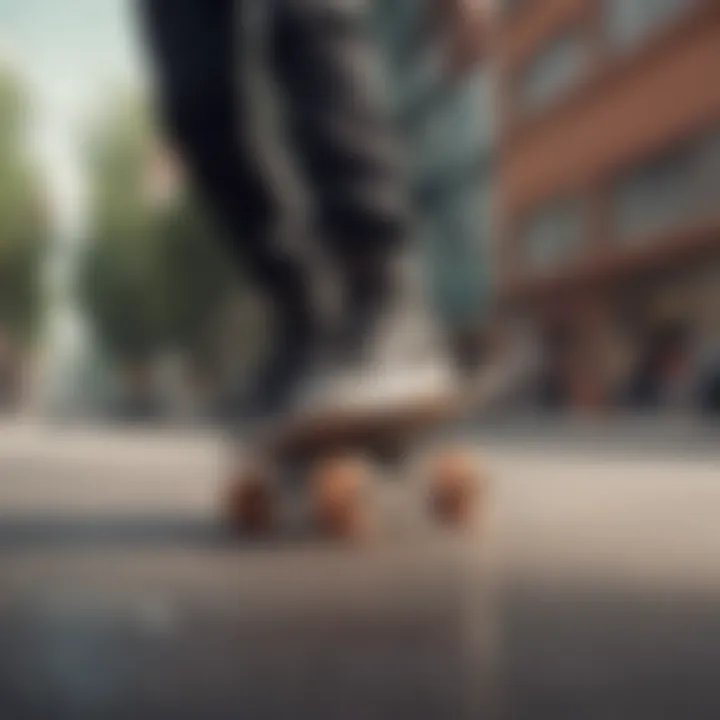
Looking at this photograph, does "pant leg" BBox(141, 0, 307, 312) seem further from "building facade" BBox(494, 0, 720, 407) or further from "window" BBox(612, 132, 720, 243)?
"window" BBox(612, 132, 720, 243)

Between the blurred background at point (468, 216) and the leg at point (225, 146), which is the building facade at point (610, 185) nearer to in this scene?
the blurred background at point (468, 216)

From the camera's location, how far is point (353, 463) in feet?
2.34

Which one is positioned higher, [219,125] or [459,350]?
[219,125]

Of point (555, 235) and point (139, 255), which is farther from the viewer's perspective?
point (555, 235)

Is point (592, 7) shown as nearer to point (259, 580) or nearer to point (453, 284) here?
point (453, 284)

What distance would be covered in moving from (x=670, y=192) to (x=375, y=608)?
429mm

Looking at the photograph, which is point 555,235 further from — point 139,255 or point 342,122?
Answer: point 139,255

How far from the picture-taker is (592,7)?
702 mm

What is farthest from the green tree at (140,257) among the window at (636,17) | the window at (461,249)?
the window at (636,17)

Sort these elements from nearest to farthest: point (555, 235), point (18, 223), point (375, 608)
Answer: point (375, 608)
point (18, 223)
point (555, 235)

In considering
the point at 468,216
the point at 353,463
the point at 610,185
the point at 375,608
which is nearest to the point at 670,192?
the point at 610,185

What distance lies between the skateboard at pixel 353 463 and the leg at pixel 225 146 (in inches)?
1.4

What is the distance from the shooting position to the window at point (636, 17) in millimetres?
683

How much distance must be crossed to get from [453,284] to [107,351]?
22cm
